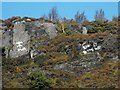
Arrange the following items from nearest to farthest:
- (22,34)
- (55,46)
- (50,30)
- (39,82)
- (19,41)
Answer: (39,82) < (55,46) < (19,41) < (22,34) < (50,30)

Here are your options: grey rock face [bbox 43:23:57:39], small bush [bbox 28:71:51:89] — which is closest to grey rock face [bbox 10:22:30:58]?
grey rock face [bbox 43:23:57:39]

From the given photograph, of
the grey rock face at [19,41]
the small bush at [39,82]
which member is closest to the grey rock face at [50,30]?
the grey rock face at [19,41]

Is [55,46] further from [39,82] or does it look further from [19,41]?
[39,82]

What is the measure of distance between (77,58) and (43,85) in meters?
7.70

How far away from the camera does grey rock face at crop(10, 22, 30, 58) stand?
141 ft

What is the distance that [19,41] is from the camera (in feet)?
148

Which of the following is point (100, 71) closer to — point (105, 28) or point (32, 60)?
point (32, 60)

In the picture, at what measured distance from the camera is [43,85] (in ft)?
105

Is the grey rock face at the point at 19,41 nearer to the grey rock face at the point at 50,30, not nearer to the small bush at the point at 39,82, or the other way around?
the grey rock face at the point at 50,30

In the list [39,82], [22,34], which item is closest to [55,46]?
[22,34]

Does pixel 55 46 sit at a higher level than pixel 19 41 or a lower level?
lower

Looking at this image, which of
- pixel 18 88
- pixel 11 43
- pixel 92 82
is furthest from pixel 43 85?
pixel 11 43

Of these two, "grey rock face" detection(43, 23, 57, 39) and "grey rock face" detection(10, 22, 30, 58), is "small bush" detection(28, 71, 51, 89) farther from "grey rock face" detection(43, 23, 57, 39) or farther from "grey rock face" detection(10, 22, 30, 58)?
"grey rock face" detection(43, 23, 57, 39)

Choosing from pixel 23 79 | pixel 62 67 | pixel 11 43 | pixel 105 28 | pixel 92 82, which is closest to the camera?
pixel 92 82
